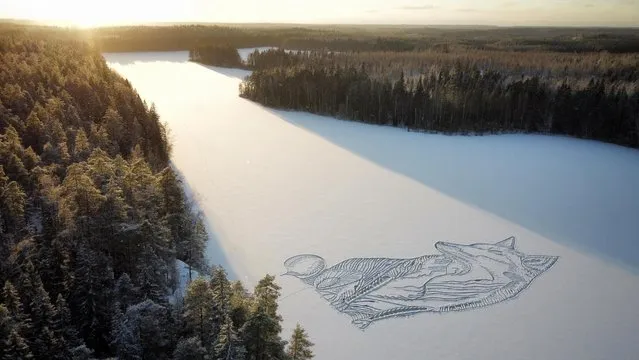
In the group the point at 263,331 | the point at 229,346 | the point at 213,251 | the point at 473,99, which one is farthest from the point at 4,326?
the point at 473,99

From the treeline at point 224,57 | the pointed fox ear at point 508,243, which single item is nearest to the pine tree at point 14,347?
the pointed fox ear at point 508,243

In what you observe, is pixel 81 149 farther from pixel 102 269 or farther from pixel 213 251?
pixel 102 269

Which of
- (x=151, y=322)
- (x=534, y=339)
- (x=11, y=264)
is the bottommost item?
(x=534, y=339)

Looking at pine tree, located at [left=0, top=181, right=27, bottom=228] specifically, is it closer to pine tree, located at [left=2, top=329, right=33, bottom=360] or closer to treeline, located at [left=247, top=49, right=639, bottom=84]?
pine tree, located at [left=2, top=329, right=33, bottom=360]

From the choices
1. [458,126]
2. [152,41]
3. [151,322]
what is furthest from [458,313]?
[152,41]

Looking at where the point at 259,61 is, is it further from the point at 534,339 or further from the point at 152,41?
the point at 534,339
